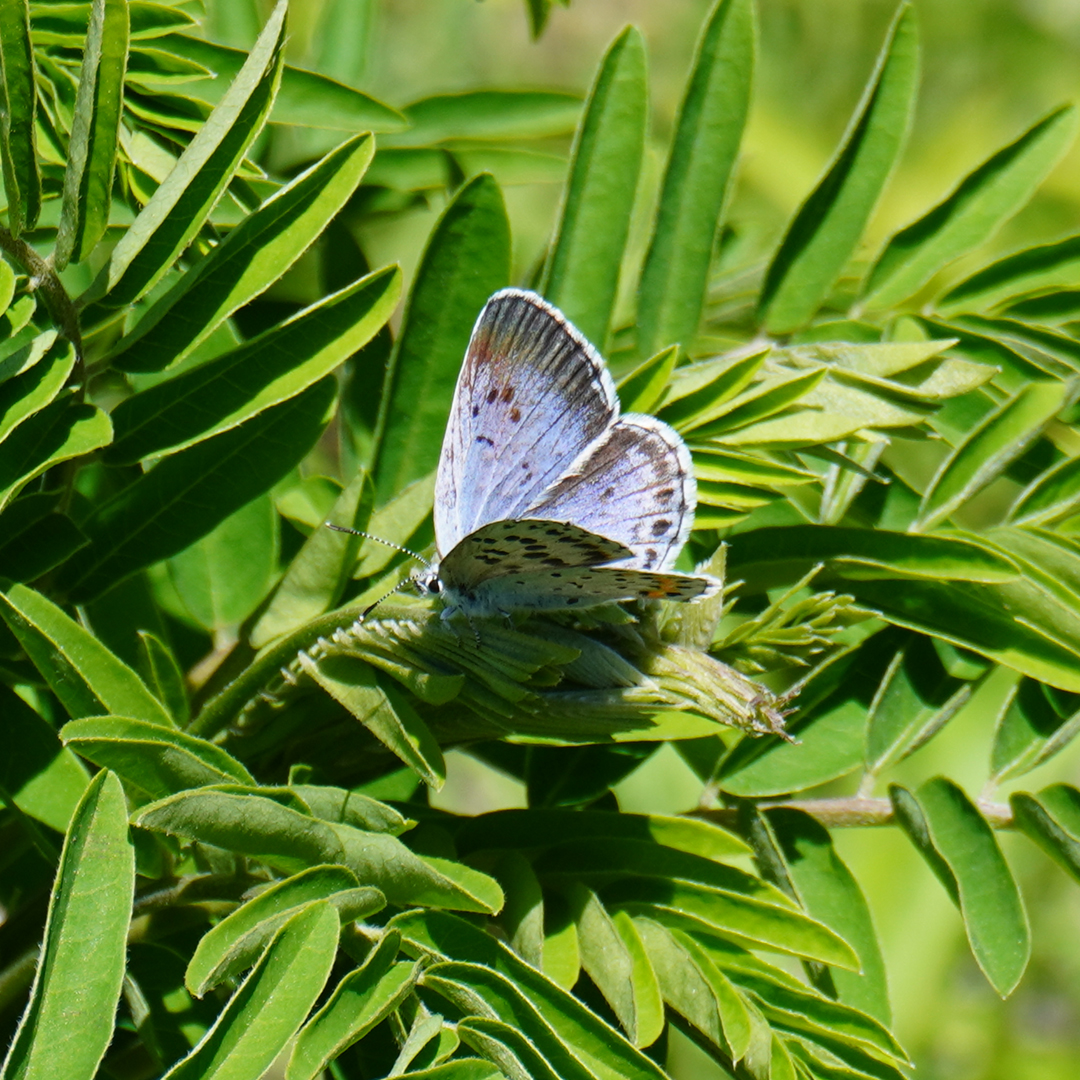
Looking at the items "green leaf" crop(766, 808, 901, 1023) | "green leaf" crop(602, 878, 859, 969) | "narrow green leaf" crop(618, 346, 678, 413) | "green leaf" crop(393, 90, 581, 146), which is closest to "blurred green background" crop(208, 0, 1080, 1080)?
"green leaf" crop(393, 90, 581, 146)

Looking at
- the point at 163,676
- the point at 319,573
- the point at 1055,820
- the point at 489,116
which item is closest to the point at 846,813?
the point at 1055,820

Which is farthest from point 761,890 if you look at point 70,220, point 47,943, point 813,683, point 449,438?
point 70,220

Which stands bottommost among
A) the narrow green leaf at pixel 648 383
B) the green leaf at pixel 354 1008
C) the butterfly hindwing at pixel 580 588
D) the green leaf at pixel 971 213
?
the green leaf at pixel 354 1008

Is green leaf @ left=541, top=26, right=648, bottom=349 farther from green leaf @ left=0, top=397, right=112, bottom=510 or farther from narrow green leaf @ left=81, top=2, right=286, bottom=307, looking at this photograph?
green leaf @ left=0, top=397, right=112, bottom=510

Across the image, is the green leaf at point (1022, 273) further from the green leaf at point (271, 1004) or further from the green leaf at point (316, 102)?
the green leaf at point (271, 1004)

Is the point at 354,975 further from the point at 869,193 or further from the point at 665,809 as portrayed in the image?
the point at 665,809

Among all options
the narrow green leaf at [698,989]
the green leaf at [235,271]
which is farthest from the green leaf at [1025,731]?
the green leaf at [235,271]

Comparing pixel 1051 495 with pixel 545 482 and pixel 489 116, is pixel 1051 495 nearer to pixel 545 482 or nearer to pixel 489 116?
pixel 545 482
